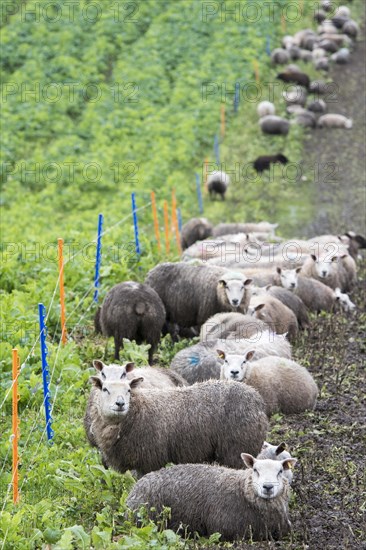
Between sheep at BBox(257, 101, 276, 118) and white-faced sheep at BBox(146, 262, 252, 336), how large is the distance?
14407 millimetres

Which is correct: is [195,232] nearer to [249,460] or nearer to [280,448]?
[280,448]

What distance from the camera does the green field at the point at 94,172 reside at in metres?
9.38

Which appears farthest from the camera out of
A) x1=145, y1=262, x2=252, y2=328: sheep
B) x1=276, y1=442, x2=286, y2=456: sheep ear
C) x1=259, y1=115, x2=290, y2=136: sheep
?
x1=259, y1=115, x2=290, y2=136: sheep

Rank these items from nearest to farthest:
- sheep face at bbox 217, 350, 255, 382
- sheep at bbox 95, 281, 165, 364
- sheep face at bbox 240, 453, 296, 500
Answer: sheep face at bbox 240, 453, 296, 500
sheep face at bbox 217, 350, 255, 382
sheep at bbox 95, 281, 165, 364

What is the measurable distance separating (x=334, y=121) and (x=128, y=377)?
19510mm

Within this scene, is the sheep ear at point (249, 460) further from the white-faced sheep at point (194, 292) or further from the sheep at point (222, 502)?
the white-faced sheep at point (194, 292)

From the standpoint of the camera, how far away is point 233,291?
1378cm

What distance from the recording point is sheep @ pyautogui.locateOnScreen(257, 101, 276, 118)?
28047 millimetres

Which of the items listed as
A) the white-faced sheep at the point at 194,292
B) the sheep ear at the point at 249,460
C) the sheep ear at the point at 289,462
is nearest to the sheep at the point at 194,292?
the white-faced sheep at the point at 194,292

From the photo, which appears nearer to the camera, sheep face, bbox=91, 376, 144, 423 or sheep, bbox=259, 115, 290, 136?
sheep face, bbox=91, 376, 144, 423

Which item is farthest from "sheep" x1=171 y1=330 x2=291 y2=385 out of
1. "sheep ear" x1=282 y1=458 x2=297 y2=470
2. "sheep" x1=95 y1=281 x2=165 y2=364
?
"sheep ear" x1=282 y1=458 x2=297 y2=470

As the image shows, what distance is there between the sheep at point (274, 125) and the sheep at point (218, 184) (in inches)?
146

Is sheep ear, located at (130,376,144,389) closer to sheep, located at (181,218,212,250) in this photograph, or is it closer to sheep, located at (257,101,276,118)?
sheep, located at (181,218,212,250)

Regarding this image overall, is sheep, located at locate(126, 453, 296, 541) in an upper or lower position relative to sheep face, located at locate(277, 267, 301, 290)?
upper
